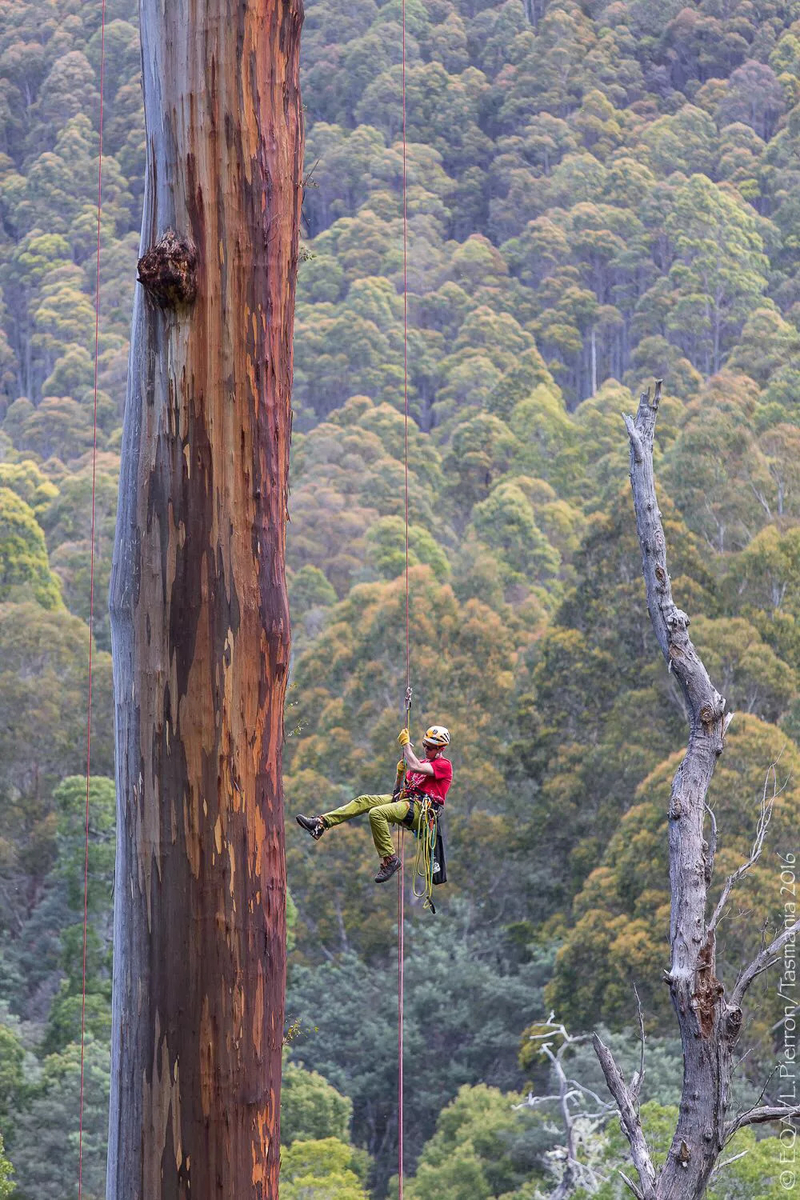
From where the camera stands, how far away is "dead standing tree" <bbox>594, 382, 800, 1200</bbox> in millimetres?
5270

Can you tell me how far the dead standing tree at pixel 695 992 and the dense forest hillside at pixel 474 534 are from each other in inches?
49.9

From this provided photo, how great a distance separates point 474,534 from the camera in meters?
42.6

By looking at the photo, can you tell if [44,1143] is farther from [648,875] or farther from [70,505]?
[70,505]

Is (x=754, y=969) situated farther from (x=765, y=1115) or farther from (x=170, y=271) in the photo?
(x=170, y=271)

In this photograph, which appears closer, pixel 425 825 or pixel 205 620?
pixel 205 620

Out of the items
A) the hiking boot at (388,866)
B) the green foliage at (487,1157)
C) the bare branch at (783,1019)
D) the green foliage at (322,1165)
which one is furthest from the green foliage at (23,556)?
the hiking boot at (388,866)

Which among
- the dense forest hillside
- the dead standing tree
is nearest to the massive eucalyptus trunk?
the dense forest hillside

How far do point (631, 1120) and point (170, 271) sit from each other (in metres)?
3.23

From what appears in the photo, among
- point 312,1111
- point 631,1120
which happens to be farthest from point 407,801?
point 312,1111

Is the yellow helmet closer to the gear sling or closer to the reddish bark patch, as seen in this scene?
the gear sling

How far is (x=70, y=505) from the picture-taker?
148 feet

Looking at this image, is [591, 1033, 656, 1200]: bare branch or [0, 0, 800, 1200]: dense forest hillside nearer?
[591, 1033, 656, 1200]: bare branch

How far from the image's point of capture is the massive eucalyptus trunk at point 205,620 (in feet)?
11.5

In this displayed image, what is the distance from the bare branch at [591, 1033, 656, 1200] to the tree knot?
2.78 m
